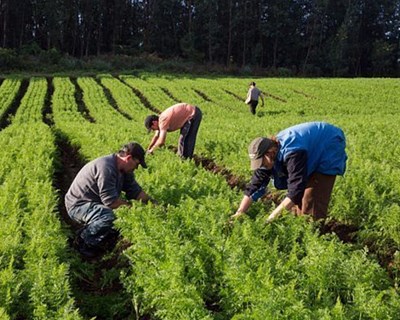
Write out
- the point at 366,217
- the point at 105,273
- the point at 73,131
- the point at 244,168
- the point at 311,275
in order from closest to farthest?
the point at 311,275, the point at 105,273, the point at 366,217, the point at 244,168, the point at 73,131

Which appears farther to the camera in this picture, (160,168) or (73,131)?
(73,131)

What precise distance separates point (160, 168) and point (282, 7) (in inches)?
2894

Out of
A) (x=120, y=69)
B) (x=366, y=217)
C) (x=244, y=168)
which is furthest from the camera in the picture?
(x=120, y=69)

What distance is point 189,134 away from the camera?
1052 centimetres

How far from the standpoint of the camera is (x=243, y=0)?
77812 millimetres

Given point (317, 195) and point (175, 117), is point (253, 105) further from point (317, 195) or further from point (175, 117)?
point (317, 195)

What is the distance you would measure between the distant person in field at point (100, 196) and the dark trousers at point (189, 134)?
3.69 meters

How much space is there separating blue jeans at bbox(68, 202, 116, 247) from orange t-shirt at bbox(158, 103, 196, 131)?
3.55m

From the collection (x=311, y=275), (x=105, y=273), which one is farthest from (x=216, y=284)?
(x=105, y=273)

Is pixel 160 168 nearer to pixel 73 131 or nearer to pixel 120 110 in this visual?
pixel 73 131

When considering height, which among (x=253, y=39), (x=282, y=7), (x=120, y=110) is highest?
(x=282, y=7)

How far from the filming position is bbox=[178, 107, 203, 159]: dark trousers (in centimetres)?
1043

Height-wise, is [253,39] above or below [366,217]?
above

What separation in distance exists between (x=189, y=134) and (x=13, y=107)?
71.9 feet
